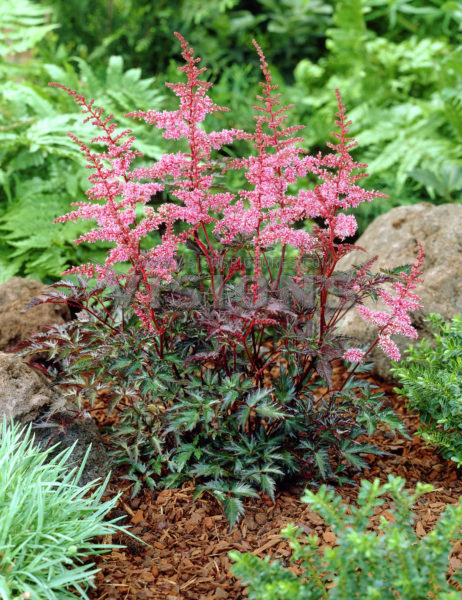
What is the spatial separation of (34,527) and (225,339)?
90 centimetres

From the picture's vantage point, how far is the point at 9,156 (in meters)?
4.61

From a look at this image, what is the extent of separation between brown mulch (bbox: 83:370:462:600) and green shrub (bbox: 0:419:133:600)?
0.19 m

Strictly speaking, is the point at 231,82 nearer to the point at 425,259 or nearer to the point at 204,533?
the point at 425,259

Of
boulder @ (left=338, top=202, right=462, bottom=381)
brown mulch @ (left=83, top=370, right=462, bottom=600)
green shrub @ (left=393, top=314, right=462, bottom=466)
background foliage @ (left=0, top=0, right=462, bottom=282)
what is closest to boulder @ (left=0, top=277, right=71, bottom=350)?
background foliage @ (left=0, top=0, right=462, bottom=282)

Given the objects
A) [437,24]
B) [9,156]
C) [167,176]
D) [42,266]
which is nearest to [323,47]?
[437,24]

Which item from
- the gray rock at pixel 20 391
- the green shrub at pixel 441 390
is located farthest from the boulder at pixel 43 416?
the green shrub at pixel 441 390

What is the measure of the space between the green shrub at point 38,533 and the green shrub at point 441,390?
4.41ft

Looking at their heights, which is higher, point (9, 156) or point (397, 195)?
point (9, 156)

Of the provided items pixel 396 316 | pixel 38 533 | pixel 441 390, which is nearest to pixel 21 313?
pixel 38 533

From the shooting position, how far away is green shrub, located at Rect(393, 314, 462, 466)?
248 centimetres

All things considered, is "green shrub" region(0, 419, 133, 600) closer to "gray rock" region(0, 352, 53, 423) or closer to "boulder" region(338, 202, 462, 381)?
"gray rock" region(0, 352, 53, 423)

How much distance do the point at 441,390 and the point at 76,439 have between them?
1.53 m

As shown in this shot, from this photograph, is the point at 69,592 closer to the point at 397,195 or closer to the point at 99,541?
the point at 99,541

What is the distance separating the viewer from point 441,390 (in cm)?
249
